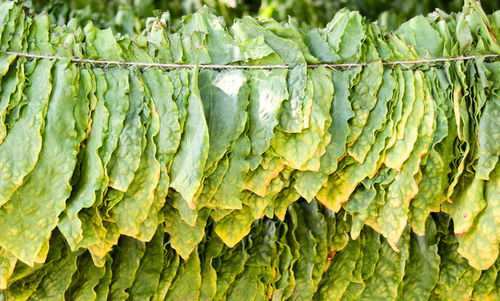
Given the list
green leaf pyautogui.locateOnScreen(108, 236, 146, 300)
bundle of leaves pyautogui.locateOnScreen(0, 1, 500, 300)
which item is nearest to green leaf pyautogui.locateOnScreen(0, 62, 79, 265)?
bundle of leaves pyautogui.locateOnScreen(0, 1, 500, 300)

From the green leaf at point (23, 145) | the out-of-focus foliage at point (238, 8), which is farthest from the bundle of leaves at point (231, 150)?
the out-of-focus foliage at point (238, 8)

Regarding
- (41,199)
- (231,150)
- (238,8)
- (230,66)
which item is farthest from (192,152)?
(238,8)

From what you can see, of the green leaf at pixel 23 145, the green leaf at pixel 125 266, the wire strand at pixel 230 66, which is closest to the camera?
the green leaf at pixel 23 145

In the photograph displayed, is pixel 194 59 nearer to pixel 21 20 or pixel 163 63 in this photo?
pixel 163 63

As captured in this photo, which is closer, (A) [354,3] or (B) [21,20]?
(B) [21,20]

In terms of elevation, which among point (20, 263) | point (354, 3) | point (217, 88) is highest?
point (217, 88)

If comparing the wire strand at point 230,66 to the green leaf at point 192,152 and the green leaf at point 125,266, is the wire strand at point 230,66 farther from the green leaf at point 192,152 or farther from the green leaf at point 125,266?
Result: the green leaf at point 125,266

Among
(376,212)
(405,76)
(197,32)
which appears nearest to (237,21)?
(197,32)

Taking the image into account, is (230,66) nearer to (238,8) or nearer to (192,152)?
(192,152)
